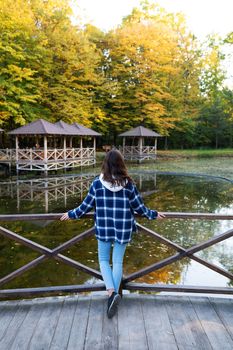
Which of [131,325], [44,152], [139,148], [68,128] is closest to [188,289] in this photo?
[131,325]

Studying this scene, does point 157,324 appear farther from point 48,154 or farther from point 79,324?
point 48,154

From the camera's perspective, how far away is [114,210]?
2586 millimetres

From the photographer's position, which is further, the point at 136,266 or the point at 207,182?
the point at 207,182

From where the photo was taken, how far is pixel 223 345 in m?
2.32

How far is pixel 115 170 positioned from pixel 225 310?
173cm

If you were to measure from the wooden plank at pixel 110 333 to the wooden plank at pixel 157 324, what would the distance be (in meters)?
0.27

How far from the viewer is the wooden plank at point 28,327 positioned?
7.70 feet

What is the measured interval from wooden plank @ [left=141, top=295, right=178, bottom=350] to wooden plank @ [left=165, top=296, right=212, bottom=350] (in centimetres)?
5

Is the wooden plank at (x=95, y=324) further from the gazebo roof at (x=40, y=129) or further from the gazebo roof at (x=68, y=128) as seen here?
the gazebo roof at (x=68, y=128)

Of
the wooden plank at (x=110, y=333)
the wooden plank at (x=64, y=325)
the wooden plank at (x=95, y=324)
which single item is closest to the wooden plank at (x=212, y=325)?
the wooden plank at (x=110, y=333)

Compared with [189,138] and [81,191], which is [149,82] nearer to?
[189,138]

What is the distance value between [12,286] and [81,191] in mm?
8097

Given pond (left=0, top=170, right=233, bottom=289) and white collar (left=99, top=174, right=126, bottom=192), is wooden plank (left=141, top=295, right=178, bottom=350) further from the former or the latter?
pond (left=0, top=170, right=233, bottom=289)

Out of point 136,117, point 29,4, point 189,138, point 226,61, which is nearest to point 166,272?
point 29,4
